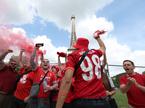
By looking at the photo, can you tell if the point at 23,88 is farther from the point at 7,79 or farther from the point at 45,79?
the point at 45,79

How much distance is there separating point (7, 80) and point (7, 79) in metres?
0.03

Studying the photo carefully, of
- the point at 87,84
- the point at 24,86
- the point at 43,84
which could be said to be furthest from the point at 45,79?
the point at 87,84

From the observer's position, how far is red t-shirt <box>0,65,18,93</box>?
32.6ft

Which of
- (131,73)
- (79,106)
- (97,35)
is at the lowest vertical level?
(79,106)

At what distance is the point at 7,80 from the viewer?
9969 millimetres

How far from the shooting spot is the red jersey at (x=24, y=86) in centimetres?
1043

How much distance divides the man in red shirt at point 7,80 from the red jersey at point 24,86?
0.33 m

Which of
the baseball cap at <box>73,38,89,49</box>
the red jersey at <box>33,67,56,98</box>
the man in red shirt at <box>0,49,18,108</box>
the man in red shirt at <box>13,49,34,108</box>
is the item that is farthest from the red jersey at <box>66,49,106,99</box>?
the man in red shirt at <box>13,49,34,108</box>

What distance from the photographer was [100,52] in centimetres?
560

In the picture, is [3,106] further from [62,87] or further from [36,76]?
[62,87]

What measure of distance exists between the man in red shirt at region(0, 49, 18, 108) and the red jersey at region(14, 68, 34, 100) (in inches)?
12.9

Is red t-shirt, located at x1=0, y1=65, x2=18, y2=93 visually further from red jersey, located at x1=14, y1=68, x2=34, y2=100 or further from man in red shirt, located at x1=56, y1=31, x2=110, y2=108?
man in red shirt, located at x1=56, y1=31, x2=110, y2=108

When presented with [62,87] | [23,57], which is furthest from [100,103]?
[23,57]

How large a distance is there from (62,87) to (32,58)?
544cm
